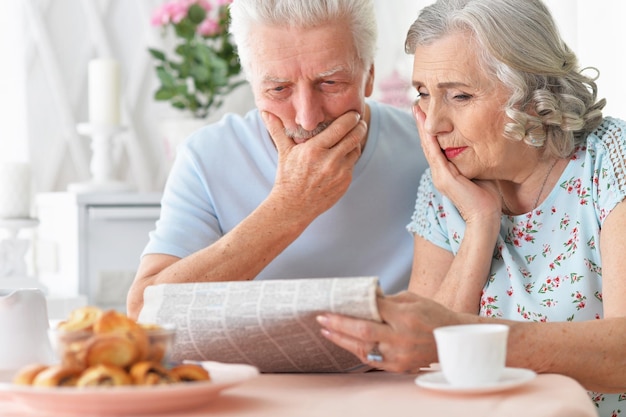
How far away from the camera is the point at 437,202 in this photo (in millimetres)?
1500

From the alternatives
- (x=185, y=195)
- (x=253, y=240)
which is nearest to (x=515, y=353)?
(x=253, y=240)

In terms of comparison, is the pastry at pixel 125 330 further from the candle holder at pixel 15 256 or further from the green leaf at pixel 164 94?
the green leaf at pixel 164 94

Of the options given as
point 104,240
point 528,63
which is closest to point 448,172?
point 528,63

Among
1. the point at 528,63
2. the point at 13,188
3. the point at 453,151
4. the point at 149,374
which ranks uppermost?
the point at 528,63

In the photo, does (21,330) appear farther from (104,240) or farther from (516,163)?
(104,240)

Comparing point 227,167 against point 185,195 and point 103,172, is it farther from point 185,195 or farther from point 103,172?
point 103,172

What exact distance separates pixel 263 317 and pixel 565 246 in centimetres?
63

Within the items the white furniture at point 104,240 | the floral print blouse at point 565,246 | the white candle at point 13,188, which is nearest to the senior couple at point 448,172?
the floral print blouse at point 565,246

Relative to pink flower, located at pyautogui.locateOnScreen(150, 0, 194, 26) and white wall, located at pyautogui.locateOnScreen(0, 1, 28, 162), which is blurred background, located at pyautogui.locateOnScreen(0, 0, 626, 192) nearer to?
white wall, located at pyautogui.locateOnScreen(0, 1, 28, 162)

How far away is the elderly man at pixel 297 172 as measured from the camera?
4.47 feet

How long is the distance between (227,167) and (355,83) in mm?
Answer: 259

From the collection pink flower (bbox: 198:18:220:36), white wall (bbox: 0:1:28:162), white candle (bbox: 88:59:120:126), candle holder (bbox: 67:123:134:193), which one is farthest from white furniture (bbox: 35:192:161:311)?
pink flower (bbox: 198:18:220:36)

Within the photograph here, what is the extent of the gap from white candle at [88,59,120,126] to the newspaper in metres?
1.59

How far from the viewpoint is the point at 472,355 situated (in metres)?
0.79
